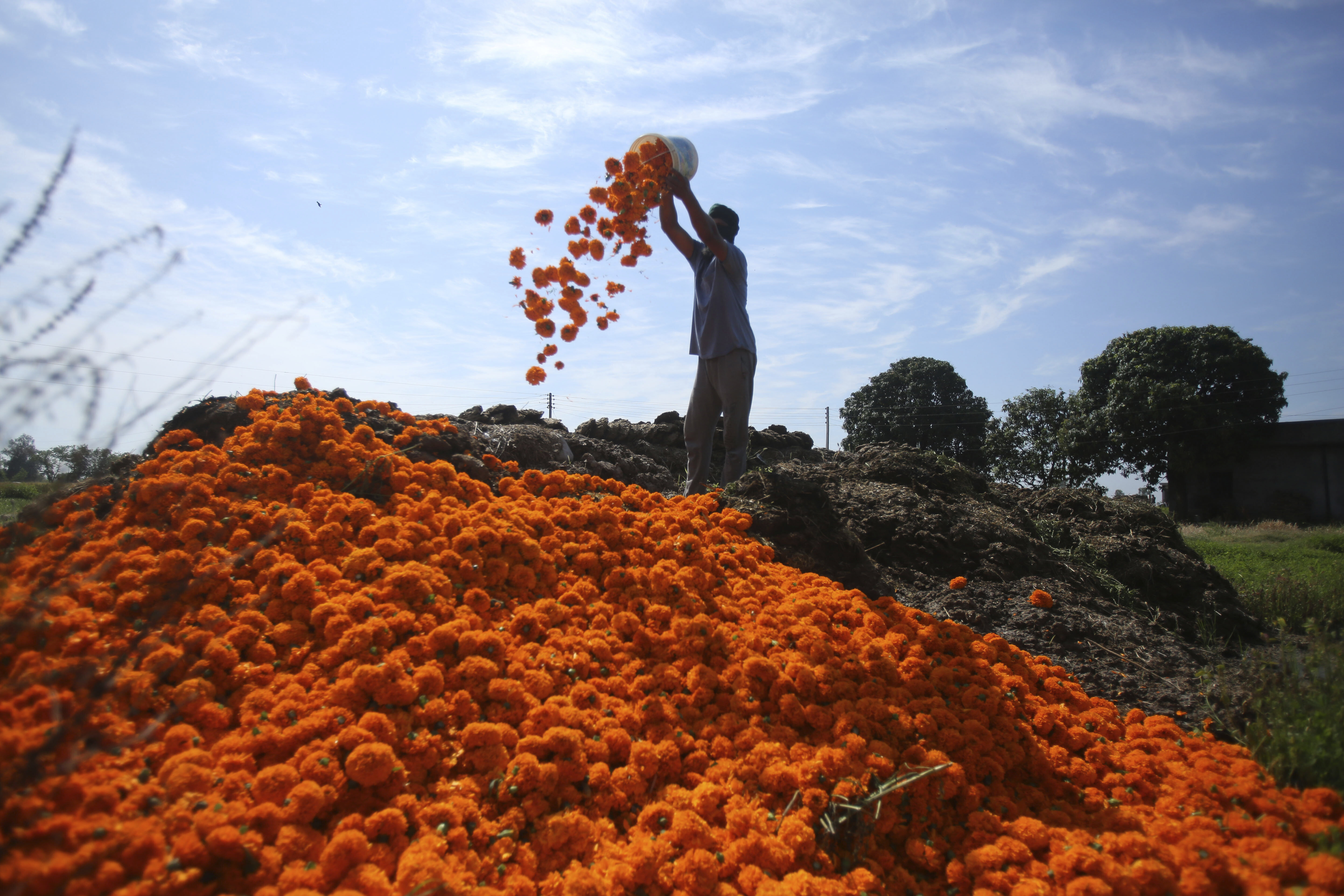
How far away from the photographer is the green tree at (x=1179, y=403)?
1802cm

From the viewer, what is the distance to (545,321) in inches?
210

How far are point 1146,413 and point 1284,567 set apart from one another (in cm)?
1403

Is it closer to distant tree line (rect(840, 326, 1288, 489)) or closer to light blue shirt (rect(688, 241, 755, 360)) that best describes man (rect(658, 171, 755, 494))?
light blue shirt (rect(688, 241, 755, 360))

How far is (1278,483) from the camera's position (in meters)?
17.6

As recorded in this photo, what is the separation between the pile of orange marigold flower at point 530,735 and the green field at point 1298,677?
134mm

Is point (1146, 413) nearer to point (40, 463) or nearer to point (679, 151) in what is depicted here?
point (679, 151)

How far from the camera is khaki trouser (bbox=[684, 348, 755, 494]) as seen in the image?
16.7 feet

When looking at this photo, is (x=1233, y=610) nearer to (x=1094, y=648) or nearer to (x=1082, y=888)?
(x=1094, y=648)

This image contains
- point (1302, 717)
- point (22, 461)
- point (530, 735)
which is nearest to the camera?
point (22, 461)

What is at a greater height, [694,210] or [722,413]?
[694,210]

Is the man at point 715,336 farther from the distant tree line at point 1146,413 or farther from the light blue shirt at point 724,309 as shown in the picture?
the distant tree line at point 1146,413

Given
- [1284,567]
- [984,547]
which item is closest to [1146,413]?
[1284,567]

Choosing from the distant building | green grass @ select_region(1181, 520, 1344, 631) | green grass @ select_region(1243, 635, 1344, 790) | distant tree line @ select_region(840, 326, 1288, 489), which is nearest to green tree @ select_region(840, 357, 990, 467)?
distant tree line @ select_region(840, 326, 1288, 489)

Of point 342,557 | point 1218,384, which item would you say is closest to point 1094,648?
point 342,557
